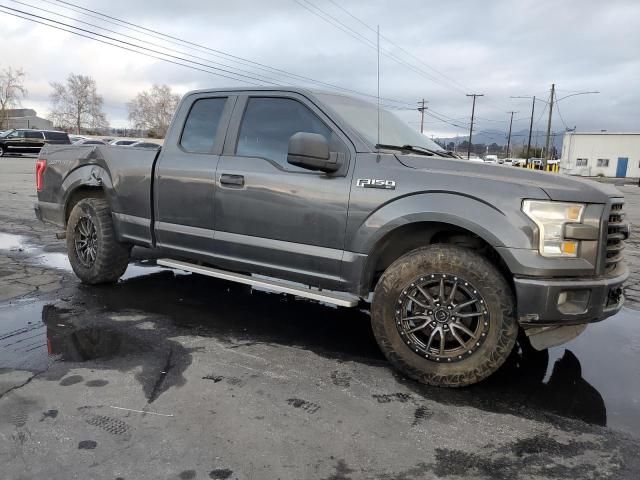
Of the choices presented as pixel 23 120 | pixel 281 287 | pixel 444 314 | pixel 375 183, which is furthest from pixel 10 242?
pixel 23 120

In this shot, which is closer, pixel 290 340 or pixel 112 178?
pixel 290 340

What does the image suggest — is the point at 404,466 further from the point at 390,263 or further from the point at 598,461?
the point at 390,263

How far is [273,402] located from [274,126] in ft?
7.34

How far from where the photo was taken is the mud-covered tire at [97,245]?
5352 mm

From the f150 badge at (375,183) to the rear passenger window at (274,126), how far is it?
490 mm

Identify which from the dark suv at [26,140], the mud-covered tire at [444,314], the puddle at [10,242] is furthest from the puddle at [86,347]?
the dark suv at [26,140]

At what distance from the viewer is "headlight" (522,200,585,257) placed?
3.17 metres

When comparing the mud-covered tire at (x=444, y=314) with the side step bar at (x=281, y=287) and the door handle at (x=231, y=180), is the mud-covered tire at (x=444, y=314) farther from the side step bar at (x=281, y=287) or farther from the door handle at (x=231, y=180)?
the door handle at (x=231, y=180)

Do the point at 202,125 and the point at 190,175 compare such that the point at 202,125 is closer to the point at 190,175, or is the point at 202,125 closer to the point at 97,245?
the point at 190,175

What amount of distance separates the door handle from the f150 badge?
3.48 ft

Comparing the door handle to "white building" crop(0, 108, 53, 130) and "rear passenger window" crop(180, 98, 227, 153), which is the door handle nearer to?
"rear passenger window" crop(180, 98, 227, 153)

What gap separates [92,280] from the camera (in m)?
5.52

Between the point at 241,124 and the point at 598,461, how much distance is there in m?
3.49

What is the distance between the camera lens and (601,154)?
66750 mm
